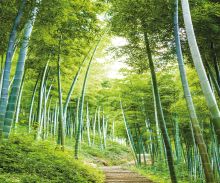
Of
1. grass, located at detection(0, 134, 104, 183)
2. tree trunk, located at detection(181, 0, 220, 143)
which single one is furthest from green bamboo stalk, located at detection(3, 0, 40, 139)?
tree trunk, located at detection(181, 0, 220, 143)

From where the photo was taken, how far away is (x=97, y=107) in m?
24.8

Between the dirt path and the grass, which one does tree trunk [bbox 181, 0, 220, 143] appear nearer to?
the grass

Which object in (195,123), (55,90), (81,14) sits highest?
(81,14)

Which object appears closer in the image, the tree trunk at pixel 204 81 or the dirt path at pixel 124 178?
the tree trunk at pixel 204 81

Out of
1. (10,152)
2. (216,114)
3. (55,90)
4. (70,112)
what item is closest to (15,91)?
(10,152)

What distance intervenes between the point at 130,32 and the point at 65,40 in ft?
7.48

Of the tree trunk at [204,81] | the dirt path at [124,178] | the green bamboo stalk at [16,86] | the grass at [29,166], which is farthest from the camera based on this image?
the dirt path at [124,178]

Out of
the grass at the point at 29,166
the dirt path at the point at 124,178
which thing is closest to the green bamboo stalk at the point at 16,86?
the grass at the point at 29,166

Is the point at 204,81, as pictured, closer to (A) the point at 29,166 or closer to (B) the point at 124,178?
(A) the point at 29,166

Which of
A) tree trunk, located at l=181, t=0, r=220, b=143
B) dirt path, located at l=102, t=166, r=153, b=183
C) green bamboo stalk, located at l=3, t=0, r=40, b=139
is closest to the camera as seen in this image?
tree trunk, located at l=181, t=0, r=220, b=143

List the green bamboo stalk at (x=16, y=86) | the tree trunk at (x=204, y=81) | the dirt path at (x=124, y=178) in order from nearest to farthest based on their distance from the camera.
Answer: the tree trunk at (x=204, y=81) → the green bamboo stalk at (x=16, y=86) → the dirt path at (x=124, y=178)

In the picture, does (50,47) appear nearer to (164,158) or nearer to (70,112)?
(164,158)

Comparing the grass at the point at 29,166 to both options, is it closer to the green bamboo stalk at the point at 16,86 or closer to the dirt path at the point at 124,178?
the green bamboo stalk at the point at 16,86

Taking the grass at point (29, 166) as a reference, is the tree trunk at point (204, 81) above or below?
above
